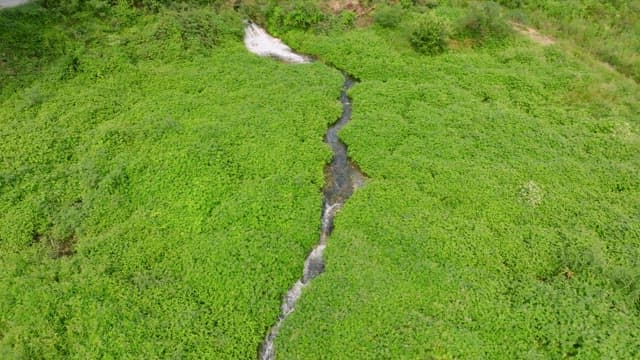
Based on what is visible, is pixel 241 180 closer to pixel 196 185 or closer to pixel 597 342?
pixel 196 185

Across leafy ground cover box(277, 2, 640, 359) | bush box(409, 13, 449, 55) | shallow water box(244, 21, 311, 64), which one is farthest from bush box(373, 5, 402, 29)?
shallow water box(244, 21, 311, 64)

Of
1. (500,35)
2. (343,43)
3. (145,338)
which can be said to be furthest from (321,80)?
(145,338)

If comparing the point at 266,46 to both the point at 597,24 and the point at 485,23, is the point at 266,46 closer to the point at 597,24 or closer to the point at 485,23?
the point at 485,23

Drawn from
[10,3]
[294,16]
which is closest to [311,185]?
[294,16]

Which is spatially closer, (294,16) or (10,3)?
(10,3)

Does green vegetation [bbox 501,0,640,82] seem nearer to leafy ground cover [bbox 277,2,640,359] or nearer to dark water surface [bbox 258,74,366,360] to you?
leafy ground cover [bbox 277,2,640,359]

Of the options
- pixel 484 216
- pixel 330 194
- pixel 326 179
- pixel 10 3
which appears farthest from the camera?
pixel 10 3
